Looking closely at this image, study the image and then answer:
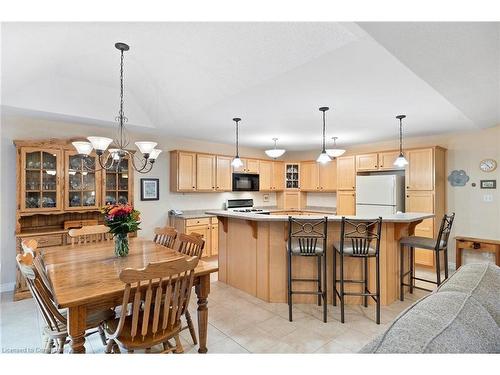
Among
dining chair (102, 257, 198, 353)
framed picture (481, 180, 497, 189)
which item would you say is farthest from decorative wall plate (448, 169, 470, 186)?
dining chair (102, 257, 198, 353)

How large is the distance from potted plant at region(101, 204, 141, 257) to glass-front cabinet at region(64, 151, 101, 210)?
1.78 metres

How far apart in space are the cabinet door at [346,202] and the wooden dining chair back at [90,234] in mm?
4410

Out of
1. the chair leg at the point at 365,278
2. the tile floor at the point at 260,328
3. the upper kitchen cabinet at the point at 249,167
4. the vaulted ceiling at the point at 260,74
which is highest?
the vaulted ceiling at the point at 260,74

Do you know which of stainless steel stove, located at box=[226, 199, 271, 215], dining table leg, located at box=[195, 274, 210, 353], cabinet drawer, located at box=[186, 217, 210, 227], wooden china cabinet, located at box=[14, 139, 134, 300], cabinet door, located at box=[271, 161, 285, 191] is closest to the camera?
dining table leg, located at box=[195, 274, 210, 353]

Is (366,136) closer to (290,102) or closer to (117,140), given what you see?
(290,102)

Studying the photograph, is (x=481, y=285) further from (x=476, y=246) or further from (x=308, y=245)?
(x=476, y=246)

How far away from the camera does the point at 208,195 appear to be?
5.73m

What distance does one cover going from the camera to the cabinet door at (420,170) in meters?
4.43

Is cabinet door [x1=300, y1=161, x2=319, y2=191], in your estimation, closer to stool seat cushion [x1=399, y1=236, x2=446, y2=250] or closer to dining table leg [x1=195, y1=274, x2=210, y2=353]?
stool seat cushion [x1=399, y1=236, x2=446, y2=250]

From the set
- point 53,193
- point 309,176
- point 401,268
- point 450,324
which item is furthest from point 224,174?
point 450,324

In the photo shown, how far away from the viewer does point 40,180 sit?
3557 millimetres

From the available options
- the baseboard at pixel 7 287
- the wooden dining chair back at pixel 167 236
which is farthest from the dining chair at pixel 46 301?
the baseboard at pixel 7 287

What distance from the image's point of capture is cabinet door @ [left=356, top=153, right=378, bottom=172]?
204 inches

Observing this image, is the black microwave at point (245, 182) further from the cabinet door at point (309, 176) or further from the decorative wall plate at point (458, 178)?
the decorative wall plate at point (458, 178)
